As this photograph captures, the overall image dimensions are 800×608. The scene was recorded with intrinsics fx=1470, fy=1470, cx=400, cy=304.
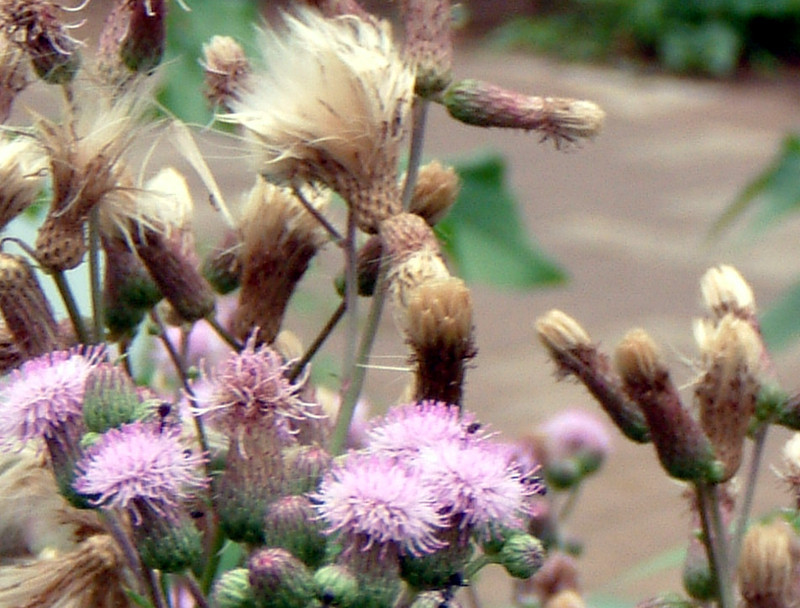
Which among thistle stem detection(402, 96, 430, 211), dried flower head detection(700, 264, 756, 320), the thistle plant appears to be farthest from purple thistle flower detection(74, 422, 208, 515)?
dried flower head detection(700, 264, 756, 320)

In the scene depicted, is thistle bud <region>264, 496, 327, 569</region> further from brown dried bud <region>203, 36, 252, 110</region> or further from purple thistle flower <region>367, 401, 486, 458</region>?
brown dried bud <region>203, 36, 252, 110</region>

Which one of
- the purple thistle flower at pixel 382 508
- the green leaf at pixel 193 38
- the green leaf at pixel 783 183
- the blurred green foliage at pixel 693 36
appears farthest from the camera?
the blurred green foliage at pixel 693 36

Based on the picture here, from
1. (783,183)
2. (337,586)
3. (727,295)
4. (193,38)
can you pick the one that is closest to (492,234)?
(783,183)

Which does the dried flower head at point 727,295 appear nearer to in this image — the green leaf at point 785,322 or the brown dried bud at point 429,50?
the brown dried bud at point 429,50

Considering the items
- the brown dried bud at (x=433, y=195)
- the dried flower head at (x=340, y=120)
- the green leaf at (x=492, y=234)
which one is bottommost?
the green leaf at (x=492, y=234)

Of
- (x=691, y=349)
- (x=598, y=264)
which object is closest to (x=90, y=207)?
(x=691, y=349)

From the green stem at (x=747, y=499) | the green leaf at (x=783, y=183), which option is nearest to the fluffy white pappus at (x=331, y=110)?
the green stem at (x=747, y=499)

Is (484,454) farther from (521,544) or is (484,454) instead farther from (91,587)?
(91,587)

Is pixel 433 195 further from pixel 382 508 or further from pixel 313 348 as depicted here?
pixel 382 508
